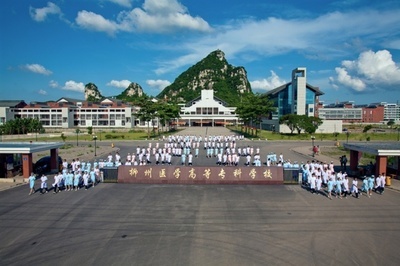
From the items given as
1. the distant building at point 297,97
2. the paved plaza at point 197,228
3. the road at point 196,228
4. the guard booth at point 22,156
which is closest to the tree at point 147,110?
the distant building at point 297,97

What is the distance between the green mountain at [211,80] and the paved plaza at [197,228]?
5807 inches

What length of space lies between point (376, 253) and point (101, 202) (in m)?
12.0

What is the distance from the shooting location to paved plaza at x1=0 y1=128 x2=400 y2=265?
10141mm

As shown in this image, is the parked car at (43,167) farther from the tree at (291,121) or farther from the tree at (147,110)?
the tree at (291,121)

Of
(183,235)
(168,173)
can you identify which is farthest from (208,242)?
(168,173)

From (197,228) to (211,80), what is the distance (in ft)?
548

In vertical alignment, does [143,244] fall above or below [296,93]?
below

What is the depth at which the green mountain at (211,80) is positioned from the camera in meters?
171

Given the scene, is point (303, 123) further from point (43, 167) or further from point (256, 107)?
point (43, 167)

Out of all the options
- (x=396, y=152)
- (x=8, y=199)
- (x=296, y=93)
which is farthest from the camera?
(x=296, y=93)

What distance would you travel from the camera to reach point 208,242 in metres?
11.2

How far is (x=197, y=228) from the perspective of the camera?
12500 mm

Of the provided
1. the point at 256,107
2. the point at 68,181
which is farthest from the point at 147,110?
the point at 68,181

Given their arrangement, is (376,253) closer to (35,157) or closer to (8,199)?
(8,199)
